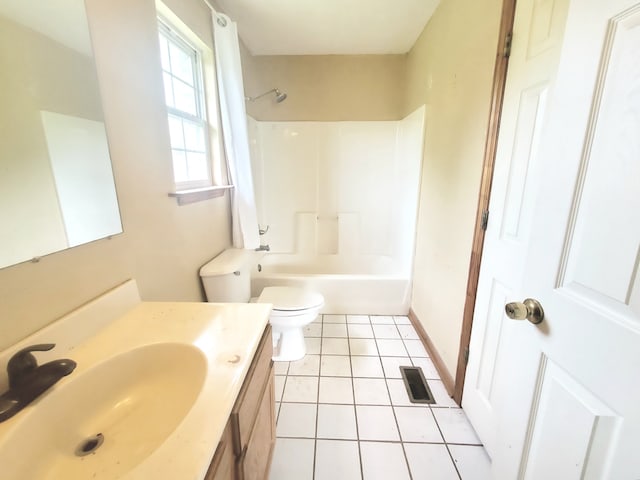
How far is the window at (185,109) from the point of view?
1.46 m

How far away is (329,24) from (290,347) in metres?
2.46

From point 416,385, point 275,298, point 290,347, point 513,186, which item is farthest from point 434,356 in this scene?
point 513,186

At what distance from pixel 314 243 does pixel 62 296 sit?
97.0 inches

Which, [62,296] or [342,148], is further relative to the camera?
[342,148]

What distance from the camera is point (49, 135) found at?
0.72 metres

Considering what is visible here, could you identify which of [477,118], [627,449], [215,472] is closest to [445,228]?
[477,118]

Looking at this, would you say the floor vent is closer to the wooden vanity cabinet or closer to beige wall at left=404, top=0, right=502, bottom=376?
beige wall at left=404, top=0, right=502, bottom=376

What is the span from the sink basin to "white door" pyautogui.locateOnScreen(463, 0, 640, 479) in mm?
853

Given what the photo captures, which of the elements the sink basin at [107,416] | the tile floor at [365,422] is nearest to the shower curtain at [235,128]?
the tile floor at [365,422]

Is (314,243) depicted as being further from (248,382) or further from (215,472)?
(215,472)

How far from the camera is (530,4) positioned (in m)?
1.02

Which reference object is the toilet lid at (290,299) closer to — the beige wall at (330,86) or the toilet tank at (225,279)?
Result: the toilet tank at (225,279)

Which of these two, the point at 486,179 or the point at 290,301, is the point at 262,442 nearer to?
the point at 290,301

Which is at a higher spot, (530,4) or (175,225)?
(530,4)
